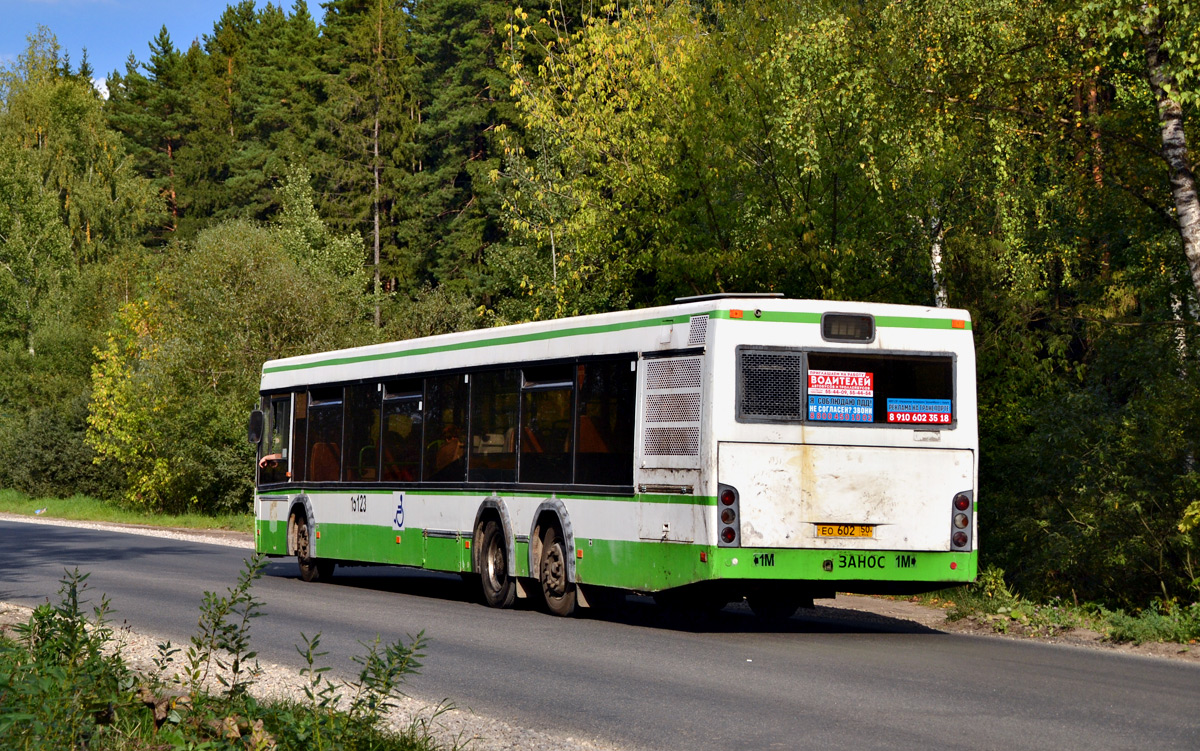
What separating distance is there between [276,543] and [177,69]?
2895 inches

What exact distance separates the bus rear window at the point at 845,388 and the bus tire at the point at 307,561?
986 centimetres

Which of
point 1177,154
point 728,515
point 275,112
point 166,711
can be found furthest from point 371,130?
point 166,711

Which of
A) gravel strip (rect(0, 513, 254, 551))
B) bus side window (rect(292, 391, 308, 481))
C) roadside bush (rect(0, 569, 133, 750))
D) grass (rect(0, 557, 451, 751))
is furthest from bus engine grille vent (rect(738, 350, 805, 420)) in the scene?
gravel strip (rect(0, 513, 254, 551))

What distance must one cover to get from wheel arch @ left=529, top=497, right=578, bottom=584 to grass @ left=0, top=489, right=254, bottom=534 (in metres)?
22.5

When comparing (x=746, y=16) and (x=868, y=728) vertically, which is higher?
(x=746, y=16)

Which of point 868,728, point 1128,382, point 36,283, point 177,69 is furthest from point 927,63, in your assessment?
point 177,69

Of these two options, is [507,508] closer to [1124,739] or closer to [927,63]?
[927,63]

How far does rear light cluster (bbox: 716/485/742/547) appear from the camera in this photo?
45.7 feet

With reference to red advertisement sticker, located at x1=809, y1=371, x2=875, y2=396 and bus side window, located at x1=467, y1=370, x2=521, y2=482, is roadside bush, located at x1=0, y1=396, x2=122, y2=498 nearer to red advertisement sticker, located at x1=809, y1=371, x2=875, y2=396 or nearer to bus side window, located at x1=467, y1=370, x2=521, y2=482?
bus side window, located at x1=467, y1=370, x2=521, y2=482

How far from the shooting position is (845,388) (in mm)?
14633

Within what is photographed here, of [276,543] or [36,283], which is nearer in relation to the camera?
[276,543]

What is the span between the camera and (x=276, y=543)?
23.5m

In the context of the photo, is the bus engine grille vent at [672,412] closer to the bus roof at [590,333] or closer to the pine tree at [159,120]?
the bus roof at [590,333]

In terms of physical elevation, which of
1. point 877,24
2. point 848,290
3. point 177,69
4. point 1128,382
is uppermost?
point 177,69
